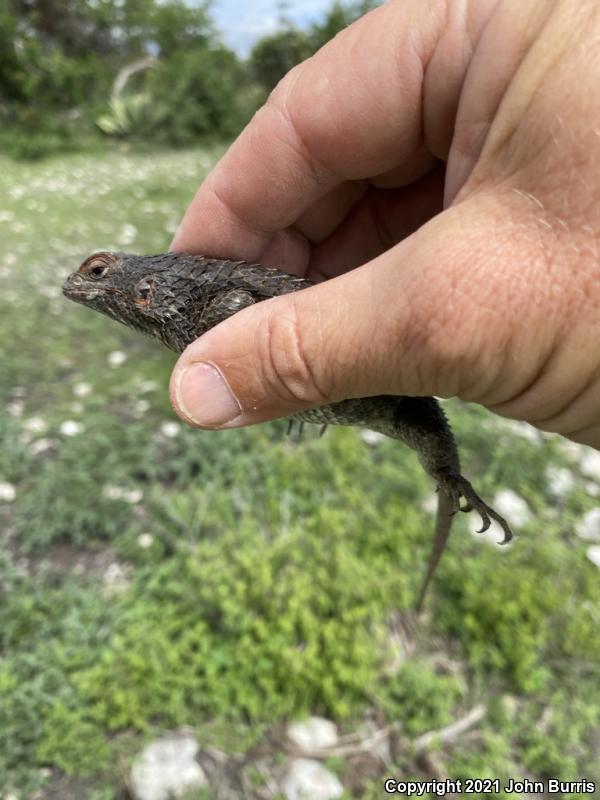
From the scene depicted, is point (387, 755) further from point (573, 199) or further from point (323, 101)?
point (323, 101)

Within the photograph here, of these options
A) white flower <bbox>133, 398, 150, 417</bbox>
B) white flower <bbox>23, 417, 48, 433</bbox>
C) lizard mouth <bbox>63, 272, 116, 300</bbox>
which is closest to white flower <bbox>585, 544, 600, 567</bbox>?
lizard mouth <bbox>63, 272, 116, 300</bbox>

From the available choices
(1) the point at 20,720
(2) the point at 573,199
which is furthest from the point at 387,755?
(2) the point at 573,199

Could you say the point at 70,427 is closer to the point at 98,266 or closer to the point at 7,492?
the point at 7,492

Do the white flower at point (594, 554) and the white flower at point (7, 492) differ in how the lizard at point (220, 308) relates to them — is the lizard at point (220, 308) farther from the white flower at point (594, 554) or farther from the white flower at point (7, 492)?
the white flower at point (7, 492)

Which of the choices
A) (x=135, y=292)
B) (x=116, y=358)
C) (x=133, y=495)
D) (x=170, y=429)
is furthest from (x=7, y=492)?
A: (x=135, y=292)

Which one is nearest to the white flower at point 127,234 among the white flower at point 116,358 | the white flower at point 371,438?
the white flower at point 116,358

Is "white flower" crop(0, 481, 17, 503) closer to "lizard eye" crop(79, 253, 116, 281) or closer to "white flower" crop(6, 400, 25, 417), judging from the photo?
"white flower" crop(6, 400, 25, 417)
